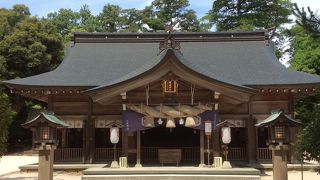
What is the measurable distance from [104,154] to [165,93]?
17.0 ft

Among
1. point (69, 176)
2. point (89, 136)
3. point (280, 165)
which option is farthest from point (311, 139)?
point (89, 136)

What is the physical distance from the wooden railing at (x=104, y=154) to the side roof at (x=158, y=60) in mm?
3354

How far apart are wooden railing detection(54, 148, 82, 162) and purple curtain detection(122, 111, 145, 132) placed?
402 cm

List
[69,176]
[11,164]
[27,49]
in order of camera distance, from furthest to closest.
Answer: [27,49] → [11,164] → [69,176]

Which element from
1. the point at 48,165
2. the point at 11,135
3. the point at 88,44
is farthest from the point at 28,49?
the point at 48,165

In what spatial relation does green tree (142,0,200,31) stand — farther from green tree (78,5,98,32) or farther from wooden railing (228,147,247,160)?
wooden railing (228,147,247,160)

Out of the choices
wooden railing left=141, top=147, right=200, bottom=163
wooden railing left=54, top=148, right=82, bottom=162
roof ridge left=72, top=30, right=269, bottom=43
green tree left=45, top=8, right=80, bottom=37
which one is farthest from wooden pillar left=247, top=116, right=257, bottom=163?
green tree left=45, top=8, right=80, bottom=37

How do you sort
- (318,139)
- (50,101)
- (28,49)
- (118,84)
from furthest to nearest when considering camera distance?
(28,49), (50,101), (118,84), (318,139)

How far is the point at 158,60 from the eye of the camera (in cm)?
1783

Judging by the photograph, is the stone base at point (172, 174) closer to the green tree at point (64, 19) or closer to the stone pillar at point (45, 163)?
the stone pillar at point (45, 163)

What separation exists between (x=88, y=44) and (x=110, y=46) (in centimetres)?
140

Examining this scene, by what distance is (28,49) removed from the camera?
119ft

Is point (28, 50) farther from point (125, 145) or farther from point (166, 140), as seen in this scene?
point (125, 145)

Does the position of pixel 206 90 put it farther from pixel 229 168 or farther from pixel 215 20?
pixel 215 20
